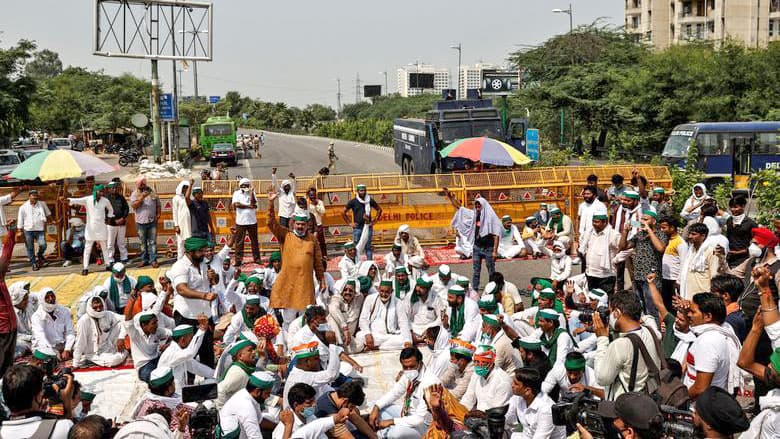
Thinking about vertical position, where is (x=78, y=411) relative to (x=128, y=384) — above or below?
above

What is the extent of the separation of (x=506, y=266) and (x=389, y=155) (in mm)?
41148

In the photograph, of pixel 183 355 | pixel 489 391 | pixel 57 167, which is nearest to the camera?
pixel 489 391

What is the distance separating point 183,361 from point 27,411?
2675mm

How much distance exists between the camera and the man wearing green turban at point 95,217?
13.6 meters

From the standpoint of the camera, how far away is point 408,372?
6.80 m

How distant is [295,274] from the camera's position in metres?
8.84

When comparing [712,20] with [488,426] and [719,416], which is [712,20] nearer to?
[488,426]

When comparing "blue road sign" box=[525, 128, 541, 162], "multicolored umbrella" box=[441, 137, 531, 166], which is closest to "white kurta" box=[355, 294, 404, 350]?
"multicolored umbrella" box=[441, 137, 531, 166]

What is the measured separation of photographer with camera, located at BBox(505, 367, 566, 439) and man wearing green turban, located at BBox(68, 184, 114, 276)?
31.6 ft

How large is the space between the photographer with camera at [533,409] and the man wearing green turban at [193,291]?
344 cm

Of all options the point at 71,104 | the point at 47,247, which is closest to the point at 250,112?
the point at 71,104

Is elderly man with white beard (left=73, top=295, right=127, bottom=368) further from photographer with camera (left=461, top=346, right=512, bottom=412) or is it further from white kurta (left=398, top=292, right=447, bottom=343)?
photographer with camera (left=461, top=346, right=512, bottom=412)

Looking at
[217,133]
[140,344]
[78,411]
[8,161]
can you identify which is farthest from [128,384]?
[217,133]

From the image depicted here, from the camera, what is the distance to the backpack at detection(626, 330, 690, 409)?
555 cm
